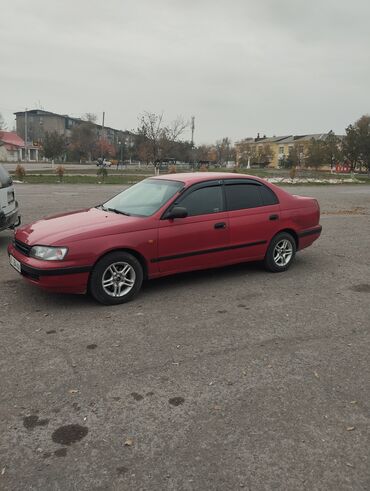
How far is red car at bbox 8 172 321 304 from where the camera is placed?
4.85 metres

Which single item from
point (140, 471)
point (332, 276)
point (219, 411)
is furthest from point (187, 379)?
point (332, 276)

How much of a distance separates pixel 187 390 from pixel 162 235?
238 centimetres

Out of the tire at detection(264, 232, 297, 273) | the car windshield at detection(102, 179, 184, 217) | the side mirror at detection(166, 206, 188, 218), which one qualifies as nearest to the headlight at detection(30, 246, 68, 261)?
the car windshield at detection(102, 179, 184, 217)

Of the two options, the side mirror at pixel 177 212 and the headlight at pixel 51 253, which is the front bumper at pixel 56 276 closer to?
the headlight at pixel 51 253

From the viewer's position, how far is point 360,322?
185 inches

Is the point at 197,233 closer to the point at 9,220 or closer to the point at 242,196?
the point at 242,196

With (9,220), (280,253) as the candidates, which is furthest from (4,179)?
(280,253)

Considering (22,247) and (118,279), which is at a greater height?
(22,247)

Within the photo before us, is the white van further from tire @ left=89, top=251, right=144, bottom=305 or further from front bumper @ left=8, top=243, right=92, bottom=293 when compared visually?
tire @ left=89, top=251, right=144, bottom=305

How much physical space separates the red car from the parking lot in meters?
0.37

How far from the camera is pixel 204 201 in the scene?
5.85 meters

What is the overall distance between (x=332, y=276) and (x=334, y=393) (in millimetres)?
3450

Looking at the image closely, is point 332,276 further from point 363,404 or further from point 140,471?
point 140,471

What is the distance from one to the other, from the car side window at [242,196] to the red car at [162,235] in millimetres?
15
